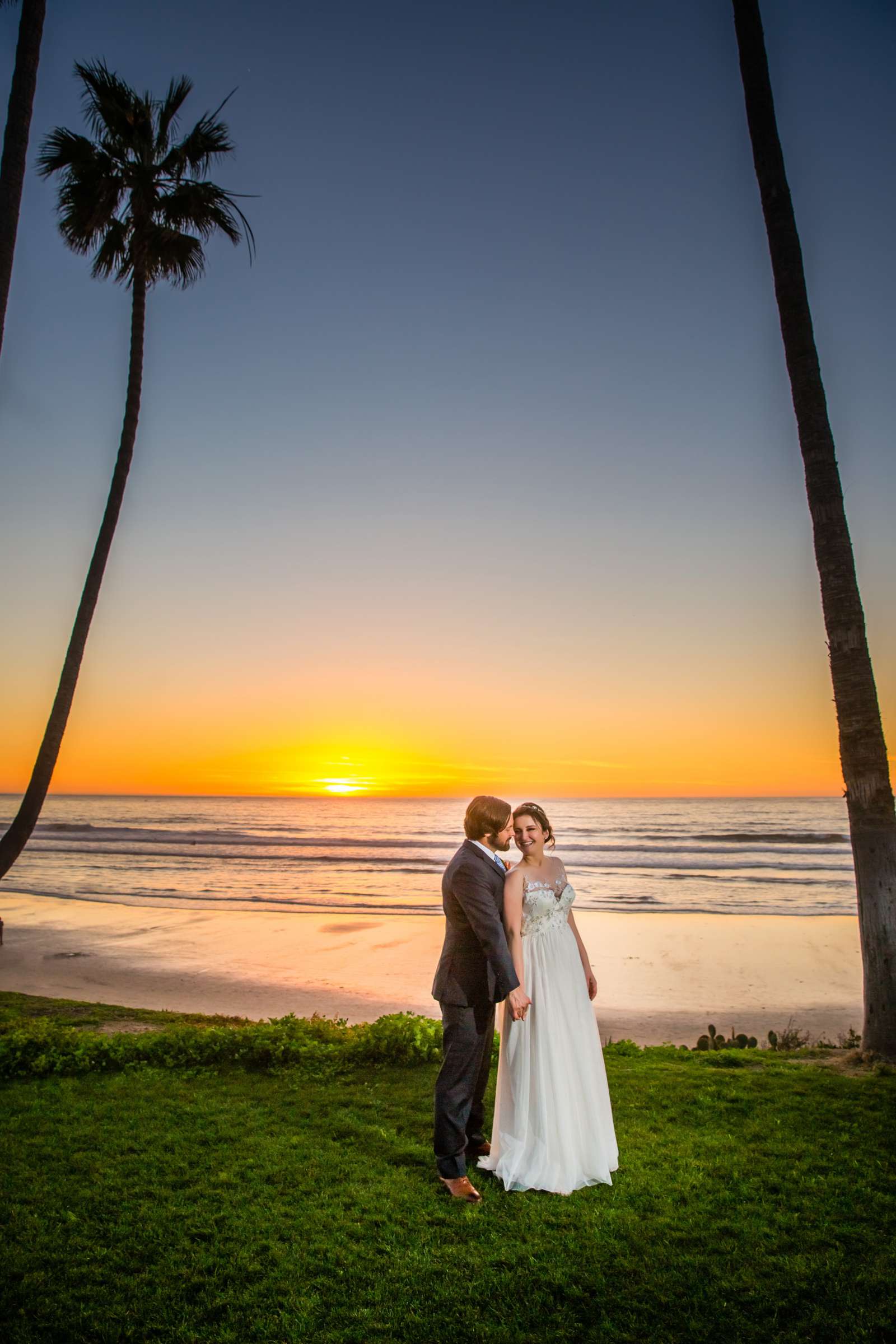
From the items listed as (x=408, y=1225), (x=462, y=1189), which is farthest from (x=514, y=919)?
(x=408, y=1225)

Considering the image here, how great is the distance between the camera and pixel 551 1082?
471cm

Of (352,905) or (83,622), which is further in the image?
(352,905)

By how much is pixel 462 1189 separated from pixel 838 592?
20.1ft

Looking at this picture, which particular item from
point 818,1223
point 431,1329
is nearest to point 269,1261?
point 431,1329

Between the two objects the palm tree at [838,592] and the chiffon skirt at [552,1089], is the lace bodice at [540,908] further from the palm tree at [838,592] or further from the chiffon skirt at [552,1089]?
the palm tree at [838,592]

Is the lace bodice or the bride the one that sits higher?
the lace bodice

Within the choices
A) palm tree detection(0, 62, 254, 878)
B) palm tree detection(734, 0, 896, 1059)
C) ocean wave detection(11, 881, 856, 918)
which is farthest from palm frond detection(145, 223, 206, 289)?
ocean wave detection(11, 881, 856, 918)

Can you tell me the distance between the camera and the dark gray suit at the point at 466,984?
462 cm

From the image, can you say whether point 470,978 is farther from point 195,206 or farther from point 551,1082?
point 195,206

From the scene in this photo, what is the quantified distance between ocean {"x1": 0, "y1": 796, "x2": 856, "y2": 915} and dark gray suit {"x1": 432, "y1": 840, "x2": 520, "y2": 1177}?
10.9 m

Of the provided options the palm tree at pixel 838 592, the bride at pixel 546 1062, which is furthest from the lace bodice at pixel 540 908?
the palm tree at pixel 838 592

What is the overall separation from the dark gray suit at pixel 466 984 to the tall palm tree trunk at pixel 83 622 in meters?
6.23

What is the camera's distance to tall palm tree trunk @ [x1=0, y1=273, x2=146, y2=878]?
371 inches

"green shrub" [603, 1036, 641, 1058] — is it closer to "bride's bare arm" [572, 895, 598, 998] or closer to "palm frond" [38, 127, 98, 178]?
"bride's bare arm" [572, 895, 598, 998]
